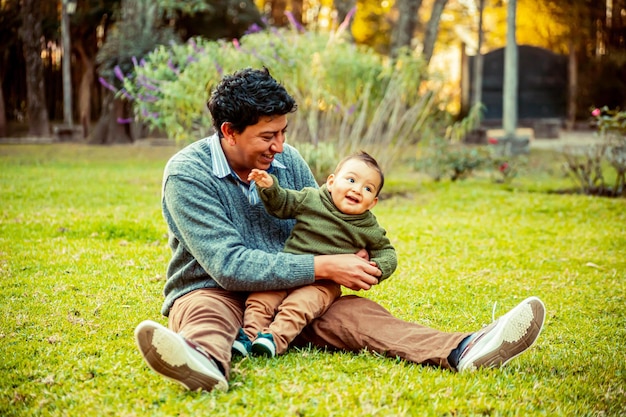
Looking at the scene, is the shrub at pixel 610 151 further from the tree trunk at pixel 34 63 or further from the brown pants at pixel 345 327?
the tree trunk at pixel 34 63

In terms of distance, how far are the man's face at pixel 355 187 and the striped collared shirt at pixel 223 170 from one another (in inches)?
15.1

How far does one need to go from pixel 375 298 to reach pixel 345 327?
4.49 ft

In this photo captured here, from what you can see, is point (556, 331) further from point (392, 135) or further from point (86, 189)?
point (86, 189)

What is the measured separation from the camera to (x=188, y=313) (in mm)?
3311

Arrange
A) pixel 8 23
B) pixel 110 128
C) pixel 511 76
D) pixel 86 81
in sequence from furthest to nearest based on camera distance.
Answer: pixel 86 81
pixel 8 23
pixel 110 128
pixel 511 76

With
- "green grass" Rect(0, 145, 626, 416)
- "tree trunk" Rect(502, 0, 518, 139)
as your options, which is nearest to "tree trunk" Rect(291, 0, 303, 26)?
"tree trunk" Rect(502, 0, 518, 139)

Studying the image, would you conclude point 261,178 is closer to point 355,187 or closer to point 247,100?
point 247,100

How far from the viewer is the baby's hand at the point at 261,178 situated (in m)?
3.38

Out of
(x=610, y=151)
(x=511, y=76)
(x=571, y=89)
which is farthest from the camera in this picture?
(x=571, y=89)

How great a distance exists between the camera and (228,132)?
3533 millimetres

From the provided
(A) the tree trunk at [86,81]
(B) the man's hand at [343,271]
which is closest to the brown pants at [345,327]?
(B) the man's hand at [343,271]

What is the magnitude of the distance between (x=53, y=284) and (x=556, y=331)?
3147 mm

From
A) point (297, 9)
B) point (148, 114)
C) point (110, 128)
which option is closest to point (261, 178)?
point (148, 114)

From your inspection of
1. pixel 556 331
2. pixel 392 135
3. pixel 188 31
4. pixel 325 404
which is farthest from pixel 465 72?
pixel 325 404
